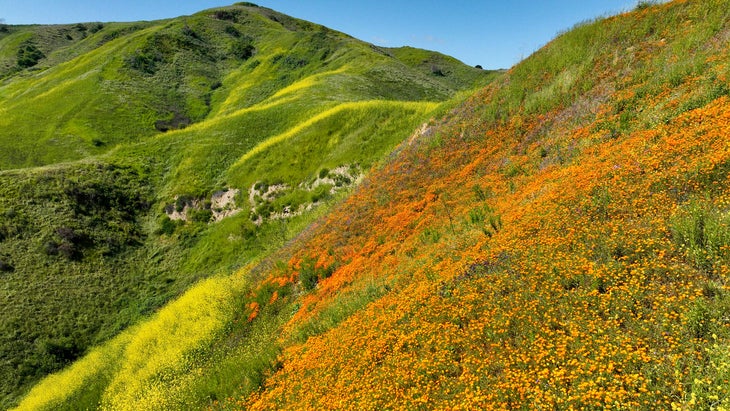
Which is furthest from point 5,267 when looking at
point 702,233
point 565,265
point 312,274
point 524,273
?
point 702,233

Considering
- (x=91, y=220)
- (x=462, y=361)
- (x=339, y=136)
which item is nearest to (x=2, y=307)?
(x=91, y=220)

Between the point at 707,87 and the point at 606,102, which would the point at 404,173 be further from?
the point at 707,87

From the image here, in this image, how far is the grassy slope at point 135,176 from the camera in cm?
3055

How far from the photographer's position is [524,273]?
8820 millimetres

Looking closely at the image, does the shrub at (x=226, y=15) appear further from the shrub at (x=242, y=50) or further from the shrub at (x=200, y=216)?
the shrub at (x=200, y=216)

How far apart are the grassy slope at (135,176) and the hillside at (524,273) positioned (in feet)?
26.5

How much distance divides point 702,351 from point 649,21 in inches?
779

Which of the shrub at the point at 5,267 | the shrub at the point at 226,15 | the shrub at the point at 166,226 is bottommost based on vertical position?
the shrub at the point at 5,267

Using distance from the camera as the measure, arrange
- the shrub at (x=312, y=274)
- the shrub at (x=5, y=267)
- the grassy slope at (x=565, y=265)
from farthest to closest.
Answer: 1. the shrub at (x=5, y=267)
2. the shrub at (x=312, y=274)
3. the grassy slope at (x=565, y=265)

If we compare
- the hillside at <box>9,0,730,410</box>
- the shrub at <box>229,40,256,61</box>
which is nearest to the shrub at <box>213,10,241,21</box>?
the shrub at <box>229,40,256,61</box>

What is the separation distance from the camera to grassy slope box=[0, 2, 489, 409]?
100ft

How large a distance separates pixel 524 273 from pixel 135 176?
51.7 meters

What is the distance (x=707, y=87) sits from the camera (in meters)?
11.1

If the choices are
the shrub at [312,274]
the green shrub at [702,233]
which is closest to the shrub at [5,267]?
the shrub at [312,274]
